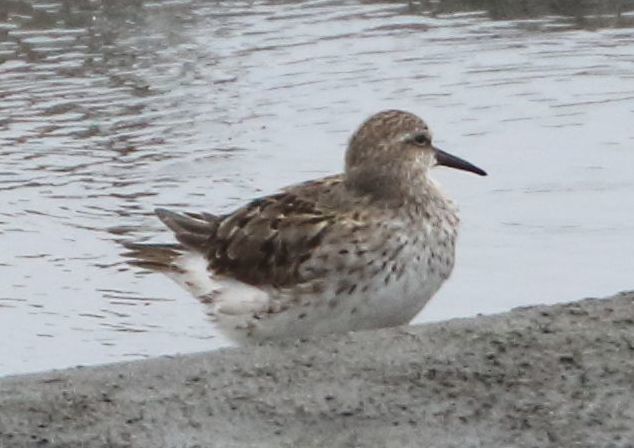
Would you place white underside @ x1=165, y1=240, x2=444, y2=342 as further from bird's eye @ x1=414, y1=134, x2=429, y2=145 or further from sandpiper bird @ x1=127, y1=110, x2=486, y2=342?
bird's eye @ x1=414, y1=134, x2=429, y2=145

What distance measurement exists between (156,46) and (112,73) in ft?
2.89

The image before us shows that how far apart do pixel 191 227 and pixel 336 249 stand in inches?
39.7

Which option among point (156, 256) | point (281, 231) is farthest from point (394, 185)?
point (156, 256)

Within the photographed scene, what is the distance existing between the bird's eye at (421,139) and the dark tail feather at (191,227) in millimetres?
868

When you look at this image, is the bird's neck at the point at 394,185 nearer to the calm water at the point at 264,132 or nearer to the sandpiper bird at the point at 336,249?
the sandpiper bird at the point at 336,249

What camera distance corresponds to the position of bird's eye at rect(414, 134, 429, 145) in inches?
296

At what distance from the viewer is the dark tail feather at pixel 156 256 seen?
7586mm

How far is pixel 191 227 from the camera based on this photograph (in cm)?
769

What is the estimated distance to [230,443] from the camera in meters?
5.24

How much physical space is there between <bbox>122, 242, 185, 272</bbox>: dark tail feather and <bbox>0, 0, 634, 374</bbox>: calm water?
0.48 meters

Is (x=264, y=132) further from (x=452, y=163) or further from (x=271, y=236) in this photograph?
(x=271, y=236)

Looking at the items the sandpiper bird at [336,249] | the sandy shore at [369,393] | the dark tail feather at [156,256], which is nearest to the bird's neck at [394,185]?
the sandpiper bird at [336,249]

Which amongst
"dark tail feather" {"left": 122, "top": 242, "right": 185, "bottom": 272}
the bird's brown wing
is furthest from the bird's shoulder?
"dark tail feather" {"left": 122, "top": 242, "right": 185, "bottom": 272}

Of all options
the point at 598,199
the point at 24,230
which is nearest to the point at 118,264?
the point at 24,230
